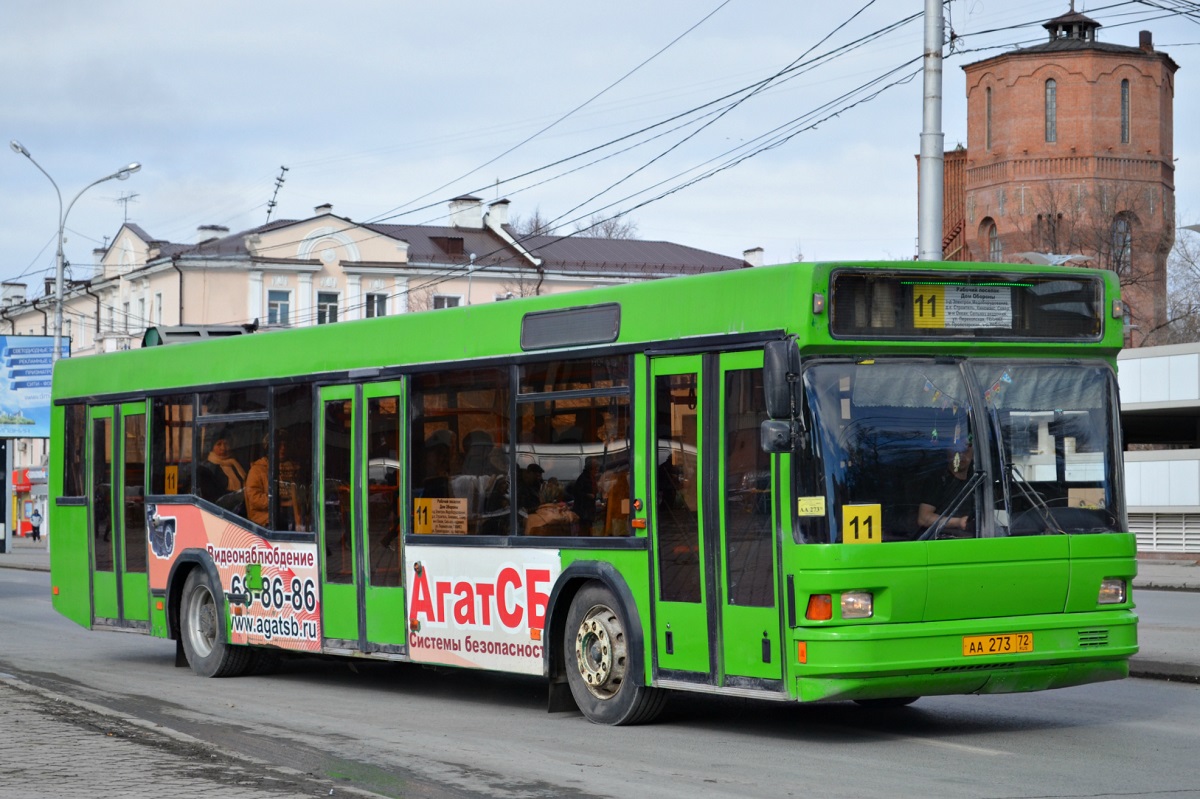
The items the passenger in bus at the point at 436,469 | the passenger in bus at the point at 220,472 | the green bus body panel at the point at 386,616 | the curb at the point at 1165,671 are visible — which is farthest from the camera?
the passenger in bus at the point at 220,472

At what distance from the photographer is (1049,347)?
1025 cm

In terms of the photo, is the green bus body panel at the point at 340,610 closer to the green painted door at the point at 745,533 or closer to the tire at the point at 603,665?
the tire at the point at 603,665

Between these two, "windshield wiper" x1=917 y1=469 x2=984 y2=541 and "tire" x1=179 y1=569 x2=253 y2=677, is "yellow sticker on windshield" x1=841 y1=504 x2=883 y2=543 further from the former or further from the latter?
"tire" x1=179 y1=569 x2=253 y2=677

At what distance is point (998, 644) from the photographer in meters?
9.74

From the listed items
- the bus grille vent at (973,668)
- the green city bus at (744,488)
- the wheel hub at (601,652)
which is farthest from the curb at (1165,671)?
the wheel hub at (601,652)

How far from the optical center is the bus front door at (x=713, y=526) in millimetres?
9781

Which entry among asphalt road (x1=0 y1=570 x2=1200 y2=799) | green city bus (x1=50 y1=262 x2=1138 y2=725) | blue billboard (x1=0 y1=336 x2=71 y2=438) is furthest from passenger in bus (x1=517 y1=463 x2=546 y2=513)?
blue billboard (x1=0 y1=336 x2=71 y2=438)

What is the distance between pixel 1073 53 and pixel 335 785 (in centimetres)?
7852

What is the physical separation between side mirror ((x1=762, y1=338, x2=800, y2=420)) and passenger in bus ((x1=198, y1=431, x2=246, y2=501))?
21.7 ft

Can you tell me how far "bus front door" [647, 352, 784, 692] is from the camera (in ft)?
32.1

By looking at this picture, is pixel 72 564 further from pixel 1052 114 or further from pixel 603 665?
pixel 1052 114

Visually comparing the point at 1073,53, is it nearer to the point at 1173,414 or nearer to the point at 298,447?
the point at 1173,414

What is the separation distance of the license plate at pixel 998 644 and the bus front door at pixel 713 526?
107 centimetres

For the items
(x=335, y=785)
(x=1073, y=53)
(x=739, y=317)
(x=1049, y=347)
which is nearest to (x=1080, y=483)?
(x=1049, y=347)
